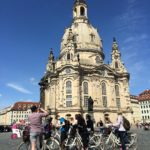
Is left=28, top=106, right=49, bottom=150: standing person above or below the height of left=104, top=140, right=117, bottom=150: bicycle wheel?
above

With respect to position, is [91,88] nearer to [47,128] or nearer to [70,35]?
[70,35]

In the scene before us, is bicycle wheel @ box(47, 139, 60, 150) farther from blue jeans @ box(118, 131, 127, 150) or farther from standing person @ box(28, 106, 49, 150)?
blue jeans @ box(118, 131, 127, 150)

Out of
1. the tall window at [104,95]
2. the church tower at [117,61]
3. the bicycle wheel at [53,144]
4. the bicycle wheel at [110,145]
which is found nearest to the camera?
the bicycle wheel at [53,144]

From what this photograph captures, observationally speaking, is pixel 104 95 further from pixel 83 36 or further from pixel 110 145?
pixel 110 145

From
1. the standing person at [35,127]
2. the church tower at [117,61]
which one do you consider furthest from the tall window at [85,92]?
the standing person at [35,127]

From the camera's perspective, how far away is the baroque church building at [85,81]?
5531 centimetres

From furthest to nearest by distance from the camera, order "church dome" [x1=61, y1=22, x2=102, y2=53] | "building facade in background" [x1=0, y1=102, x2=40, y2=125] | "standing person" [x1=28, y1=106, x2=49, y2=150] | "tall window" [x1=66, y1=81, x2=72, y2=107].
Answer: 1. "building facade in background" [x1=0, y1=102, x2=40, y2=125]
2. "church dome" [x1=61, y1=22, x2=102, y2=53]
3. "tall window" [x1=66, y1=81, x2=72, y2=107]
4. "standing person" [x1=28, y1=106, x2=49, y2=150]

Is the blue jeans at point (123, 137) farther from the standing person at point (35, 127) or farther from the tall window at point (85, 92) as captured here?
the tall window at point (85, 92)

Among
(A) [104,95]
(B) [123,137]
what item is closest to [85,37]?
(A) [104,95]

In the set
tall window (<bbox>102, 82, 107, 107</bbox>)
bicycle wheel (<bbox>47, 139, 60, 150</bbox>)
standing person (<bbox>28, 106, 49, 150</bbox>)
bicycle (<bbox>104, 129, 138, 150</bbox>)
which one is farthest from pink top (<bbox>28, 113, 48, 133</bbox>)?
tall window (<bbox>102, 82, 107, 107</bbox>)

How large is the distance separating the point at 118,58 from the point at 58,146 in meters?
56.7

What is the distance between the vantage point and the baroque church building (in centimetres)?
5531

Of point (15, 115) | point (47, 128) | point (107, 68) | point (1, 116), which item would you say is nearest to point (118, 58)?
point (107, 68)

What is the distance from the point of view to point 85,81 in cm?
5822
